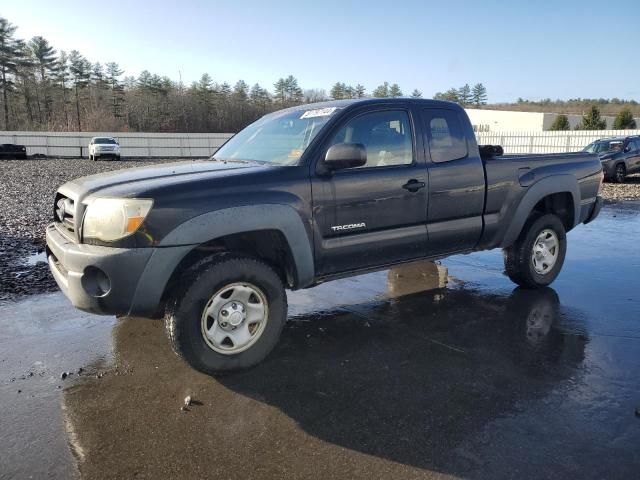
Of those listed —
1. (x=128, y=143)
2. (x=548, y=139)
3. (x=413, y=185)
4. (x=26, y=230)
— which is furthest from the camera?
(x=128, y=143)

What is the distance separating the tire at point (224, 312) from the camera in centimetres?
338

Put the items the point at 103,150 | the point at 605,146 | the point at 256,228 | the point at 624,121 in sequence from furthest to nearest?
the point at 624,121 < the point at 103,150 < the point at 605,146 < the point at 256,228

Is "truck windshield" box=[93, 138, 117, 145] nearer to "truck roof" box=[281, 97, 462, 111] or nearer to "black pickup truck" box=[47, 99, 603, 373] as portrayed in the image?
"black pickup truck" box=[47, 99, 603, 373]

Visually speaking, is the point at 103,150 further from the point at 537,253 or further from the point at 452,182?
the point at 452,182

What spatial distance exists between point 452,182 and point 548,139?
3347 cm

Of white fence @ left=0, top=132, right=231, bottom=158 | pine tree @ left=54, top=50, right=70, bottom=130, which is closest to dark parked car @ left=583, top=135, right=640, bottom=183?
white fence @ left=0, top=132, right=231, bottom=158

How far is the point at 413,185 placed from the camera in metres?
4.38

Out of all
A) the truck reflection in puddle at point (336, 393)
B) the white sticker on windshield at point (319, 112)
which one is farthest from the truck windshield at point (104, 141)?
the white sticker on windshield at point (319, 112)

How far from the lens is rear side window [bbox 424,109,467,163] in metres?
4.66

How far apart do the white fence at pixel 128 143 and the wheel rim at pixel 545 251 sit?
35.7m

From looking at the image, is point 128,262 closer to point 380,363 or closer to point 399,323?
point 380,363

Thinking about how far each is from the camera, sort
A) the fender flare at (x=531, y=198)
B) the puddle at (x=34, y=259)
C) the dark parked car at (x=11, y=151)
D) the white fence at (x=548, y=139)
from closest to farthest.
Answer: the fender flare at (x=531, y=198)
the puddle at (x=34, y=259)
the white fence at (x=548, y=139)
the dark parked car at (x=11, y=151)

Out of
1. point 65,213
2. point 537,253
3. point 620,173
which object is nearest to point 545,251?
point 537,253

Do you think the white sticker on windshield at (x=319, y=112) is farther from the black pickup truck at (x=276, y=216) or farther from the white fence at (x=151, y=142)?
the white fence at (x=151, y=142)
